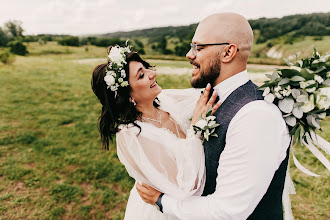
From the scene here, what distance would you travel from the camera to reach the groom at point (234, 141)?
151 centimetres

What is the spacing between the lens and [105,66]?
9.34ft

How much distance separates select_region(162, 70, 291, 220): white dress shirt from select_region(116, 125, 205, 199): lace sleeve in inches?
13.5

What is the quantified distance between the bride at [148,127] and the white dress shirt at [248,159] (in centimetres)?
35

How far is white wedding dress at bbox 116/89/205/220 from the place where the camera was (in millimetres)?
1994

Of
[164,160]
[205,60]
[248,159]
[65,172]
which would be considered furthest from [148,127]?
[65,172]

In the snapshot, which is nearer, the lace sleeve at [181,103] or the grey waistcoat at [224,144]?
the grey waistcoat at [224,144]

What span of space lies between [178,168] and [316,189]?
370cm

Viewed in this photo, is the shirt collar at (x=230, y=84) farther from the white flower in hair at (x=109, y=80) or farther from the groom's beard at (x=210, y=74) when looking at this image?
the white flower in hair at (x=109, y=80)

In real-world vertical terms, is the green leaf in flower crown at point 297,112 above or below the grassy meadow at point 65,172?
above

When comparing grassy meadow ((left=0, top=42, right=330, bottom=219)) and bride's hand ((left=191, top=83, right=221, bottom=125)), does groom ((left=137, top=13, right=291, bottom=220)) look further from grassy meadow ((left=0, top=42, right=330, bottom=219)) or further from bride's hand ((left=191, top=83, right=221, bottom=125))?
grassy meadow ((left=0, top=42, right=330, bottom=219))

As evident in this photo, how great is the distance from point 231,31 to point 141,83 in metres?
1.27

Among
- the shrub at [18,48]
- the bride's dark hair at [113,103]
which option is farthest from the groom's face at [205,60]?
the shrub at [18,48]

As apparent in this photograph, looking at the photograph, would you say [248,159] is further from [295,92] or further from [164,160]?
[164,160]

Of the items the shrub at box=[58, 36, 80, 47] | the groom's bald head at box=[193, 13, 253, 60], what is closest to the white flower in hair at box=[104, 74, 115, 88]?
the groom's bald head at box=[193, 13, 253, 60]
